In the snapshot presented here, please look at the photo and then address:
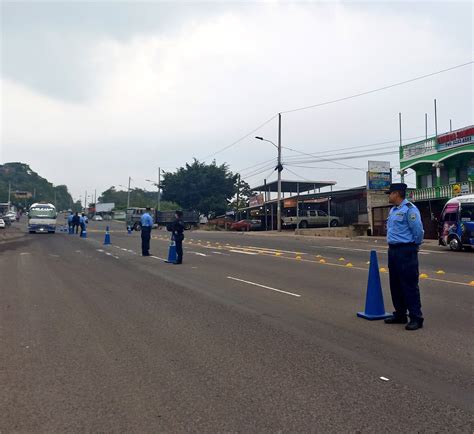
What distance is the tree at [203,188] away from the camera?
65125 millimetres

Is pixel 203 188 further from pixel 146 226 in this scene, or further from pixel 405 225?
pixel 405 225

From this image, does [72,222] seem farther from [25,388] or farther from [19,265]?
[25,388]

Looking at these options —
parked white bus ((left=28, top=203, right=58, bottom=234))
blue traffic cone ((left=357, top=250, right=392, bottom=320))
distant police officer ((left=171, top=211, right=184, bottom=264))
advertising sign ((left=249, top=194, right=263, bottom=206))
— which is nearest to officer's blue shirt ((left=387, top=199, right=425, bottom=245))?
blue traffic cone ((left=357, top=250, right=392, bottom=320))

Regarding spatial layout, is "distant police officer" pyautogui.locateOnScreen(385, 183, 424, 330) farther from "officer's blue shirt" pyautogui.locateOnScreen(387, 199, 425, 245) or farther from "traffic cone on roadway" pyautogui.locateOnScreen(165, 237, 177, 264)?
"traffic cone on roadway" pyautogui.locateOnScreen(165, 237, 177, 264)

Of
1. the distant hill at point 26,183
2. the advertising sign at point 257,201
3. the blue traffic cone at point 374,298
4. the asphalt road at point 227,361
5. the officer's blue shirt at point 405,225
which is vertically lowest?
the asphalt road at point 227,361

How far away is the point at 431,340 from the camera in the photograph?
609 centimetres

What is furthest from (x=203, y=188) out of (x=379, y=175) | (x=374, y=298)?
(x=374, y=298)

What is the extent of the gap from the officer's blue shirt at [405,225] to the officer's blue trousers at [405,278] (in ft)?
0.32

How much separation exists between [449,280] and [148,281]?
7.07 meters

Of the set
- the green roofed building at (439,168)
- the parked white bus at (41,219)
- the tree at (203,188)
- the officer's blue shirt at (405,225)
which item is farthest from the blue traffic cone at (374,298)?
the tree at (203,188)

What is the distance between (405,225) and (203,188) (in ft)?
195

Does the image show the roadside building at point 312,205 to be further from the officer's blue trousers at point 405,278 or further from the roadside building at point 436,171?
the officer's blue trousers at point 405,278

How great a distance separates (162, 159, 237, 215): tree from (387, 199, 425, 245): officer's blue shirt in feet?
190

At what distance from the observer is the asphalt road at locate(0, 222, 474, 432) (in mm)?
3844
